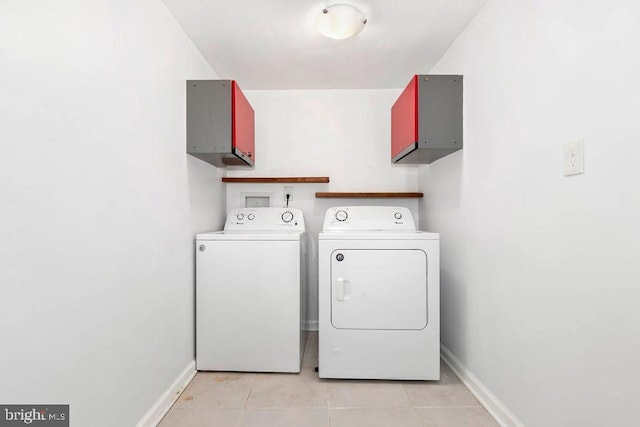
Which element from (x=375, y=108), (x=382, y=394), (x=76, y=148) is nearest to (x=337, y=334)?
(x=382, y=394)

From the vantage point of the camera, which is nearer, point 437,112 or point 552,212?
point 552,212

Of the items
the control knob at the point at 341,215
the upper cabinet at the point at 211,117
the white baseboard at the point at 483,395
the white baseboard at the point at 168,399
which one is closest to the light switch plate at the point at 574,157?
the white baseboard at the point at 483,395

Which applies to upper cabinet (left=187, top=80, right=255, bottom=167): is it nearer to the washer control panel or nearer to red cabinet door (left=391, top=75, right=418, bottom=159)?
the washer control panel

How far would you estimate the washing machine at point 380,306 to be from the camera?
6.19 feet

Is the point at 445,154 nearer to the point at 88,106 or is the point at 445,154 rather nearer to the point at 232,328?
the point at 232,328

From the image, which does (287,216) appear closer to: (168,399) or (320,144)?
(320,144)

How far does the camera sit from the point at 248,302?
2.02 metres

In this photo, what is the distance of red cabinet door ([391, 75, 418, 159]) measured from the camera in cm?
199

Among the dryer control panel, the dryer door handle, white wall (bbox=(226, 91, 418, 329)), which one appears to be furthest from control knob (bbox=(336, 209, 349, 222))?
the dryer door handle

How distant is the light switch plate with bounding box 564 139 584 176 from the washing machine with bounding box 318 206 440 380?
2.78ft

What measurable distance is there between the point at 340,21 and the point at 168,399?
225cm

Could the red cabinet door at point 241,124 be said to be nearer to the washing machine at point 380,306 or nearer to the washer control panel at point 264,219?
the washer control panel at point 264,219

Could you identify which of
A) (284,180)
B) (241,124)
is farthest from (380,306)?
(241,124)

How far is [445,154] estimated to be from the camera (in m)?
2.18
